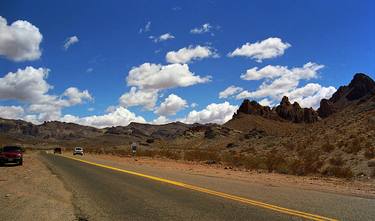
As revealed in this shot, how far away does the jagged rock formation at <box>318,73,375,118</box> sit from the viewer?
151125 mm

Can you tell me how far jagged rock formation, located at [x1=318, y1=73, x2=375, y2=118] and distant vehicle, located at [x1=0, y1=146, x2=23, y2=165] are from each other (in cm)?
11520

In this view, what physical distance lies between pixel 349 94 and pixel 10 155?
491 ft

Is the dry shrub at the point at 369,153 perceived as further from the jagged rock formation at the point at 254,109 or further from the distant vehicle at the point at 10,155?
the jagged rock formation at the point at 254,109

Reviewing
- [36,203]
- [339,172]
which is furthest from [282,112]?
[36,203]

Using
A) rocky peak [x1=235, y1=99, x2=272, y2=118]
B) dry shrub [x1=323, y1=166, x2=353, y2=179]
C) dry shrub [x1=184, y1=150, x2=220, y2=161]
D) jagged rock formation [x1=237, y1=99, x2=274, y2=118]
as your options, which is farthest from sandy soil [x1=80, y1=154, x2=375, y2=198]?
jagged rock formation [x1=237, y1=99, x2=274, y2=118]

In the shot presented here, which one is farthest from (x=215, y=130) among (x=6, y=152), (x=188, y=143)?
(x=6, y=152)

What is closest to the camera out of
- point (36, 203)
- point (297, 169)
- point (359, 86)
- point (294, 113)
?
point (36, 203)

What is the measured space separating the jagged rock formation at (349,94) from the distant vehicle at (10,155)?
115m

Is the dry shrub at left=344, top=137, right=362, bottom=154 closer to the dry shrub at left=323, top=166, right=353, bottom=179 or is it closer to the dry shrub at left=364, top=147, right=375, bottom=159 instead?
the dry shrub at left=364, top=147, right=375, bottom=159

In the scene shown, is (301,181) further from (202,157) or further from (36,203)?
(202,157)

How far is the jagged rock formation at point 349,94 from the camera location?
151125mm

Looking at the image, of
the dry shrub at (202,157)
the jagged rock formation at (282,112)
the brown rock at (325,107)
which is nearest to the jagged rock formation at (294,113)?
the jagged rock formation at (282,112)

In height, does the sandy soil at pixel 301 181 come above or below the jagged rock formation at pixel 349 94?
below

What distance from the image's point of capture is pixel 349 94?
16562cm
